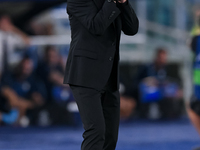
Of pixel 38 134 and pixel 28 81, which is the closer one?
pixel 38 134

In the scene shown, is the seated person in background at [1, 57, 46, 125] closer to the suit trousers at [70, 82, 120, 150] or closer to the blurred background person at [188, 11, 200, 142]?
the blurred background person at [188, 11, 200, 142]

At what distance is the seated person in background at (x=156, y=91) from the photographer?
8367 mm

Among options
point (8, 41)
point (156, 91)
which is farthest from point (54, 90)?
point (156, 91)

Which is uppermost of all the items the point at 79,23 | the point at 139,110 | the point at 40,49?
the point at 79,23

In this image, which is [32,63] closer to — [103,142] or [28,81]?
[28,81]

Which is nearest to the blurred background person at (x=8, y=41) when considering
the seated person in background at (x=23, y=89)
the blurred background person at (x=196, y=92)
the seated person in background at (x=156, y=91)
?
the seated person in background at (x=23, y=89)

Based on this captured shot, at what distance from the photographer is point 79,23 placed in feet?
9.74

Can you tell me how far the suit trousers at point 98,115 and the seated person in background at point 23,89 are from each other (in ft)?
16.4

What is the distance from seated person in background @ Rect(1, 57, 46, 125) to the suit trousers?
498 cm

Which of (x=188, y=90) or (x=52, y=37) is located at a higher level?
(x=52, y=37)

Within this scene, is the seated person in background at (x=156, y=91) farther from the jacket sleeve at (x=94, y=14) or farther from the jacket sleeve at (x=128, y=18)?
the jacket sleeve at (x=94, y=14)

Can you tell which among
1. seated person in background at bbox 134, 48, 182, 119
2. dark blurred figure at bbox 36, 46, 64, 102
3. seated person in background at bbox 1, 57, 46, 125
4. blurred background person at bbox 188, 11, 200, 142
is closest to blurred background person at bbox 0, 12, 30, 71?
seated person in background at bbox 1, 57, 46, 125

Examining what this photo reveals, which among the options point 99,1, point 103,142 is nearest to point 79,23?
point 99,1

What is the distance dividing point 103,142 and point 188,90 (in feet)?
20.0
